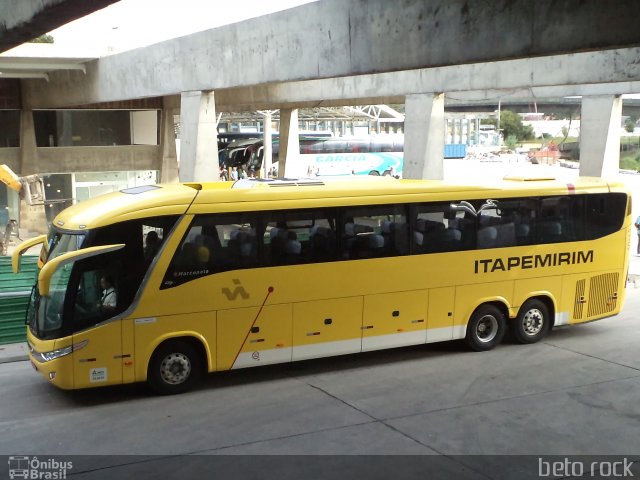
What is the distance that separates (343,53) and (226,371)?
553cm

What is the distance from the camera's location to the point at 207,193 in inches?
417

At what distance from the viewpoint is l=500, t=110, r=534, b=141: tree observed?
85.4 meters

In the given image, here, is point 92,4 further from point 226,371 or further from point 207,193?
point 226,371

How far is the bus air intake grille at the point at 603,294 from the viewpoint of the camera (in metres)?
13.9

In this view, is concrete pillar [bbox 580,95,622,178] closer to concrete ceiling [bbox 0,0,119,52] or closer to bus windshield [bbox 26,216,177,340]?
bus windshield [bbox 26,216,177,340]

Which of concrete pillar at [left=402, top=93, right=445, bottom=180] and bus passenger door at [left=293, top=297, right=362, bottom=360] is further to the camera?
concrete pillar at [left=402, top=93, right=445, bottom=180]

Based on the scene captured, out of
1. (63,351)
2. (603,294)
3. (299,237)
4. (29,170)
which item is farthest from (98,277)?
(29,170)

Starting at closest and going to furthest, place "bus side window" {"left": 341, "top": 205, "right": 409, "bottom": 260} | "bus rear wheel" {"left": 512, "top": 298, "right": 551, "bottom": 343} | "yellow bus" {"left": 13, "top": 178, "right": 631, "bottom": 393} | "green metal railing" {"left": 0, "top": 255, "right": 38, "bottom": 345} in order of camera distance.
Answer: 1. "yellow bus" {"left": 13, "top": 178, "right": 631, "bottom": 393}
2. "bus side window" {"left": 341, "top": 205, "right": 409, "bottom": 260}
3. "green metal railing" {"left": 0, "top": 255, "right": 38, "bottom": 345}
4. "bus rear wheel" {"left": 512, "top": 298, "right": 551, "bottom": 343}

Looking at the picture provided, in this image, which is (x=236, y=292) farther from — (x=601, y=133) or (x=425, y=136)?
(x=601, y=133)

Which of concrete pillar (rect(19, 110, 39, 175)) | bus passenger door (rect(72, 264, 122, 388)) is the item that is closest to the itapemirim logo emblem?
bus passenger door (rect(72, 264, 122, 388))

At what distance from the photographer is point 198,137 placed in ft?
61.4

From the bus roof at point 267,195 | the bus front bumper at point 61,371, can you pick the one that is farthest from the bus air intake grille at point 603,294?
the bus front bumper at point 61,371

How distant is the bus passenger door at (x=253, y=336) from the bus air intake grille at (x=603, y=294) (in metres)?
6.17
